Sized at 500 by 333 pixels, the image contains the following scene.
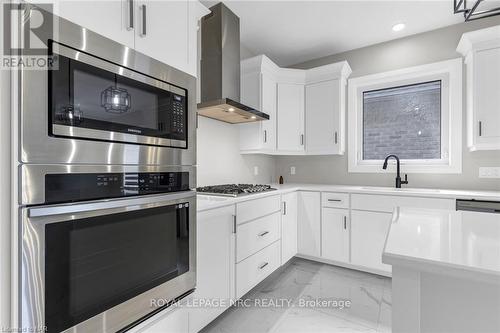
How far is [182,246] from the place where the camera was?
1265 mm

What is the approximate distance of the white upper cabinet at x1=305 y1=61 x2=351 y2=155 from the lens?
3008 mm

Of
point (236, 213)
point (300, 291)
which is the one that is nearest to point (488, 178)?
point (300, 291)

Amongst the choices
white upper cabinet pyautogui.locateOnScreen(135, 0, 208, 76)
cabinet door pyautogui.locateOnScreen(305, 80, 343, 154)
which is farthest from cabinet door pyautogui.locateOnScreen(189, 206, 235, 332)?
cabinet door pyautogui.locateOnScreen(305, 80, 343, 154)

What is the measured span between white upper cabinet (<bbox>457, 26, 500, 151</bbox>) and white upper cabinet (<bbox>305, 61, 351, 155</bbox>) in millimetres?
1181

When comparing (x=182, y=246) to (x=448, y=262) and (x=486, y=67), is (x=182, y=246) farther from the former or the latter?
(x=486, y=67)

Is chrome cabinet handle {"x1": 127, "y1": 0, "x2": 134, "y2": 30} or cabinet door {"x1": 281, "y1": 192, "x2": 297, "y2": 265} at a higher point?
chrome cabinet handle {"x1": 127, "y1": 0, "x2": 134, "y2": 30}

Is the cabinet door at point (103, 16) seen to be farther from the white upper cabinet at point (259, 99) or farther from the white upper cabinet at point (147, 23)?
the white upper cabinet at point (259, 99)

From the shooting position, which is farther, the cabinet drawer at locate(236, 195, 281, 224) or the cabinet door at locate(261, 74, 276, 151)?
the cabinet door at locate(261, 74, 276, 151)

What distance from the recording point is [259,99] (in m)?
2.84

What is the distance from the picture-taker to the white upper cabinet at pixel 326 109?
9.87 feet

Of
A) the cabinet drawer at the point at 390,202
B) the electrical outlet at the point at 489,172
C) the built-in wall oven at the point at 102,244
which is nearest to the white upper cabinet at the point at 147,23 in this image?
the built-in wall oven at the point at 102,244

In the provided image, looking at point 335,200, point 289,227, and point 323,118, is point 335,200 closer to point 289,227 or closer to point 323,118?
point 289,227

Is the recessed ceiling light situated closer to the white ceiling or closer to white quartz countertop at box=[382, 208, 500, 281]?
the white ceiling

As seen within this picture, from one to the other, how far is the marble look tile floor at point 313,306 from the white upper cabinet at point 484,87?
1.62 metres
